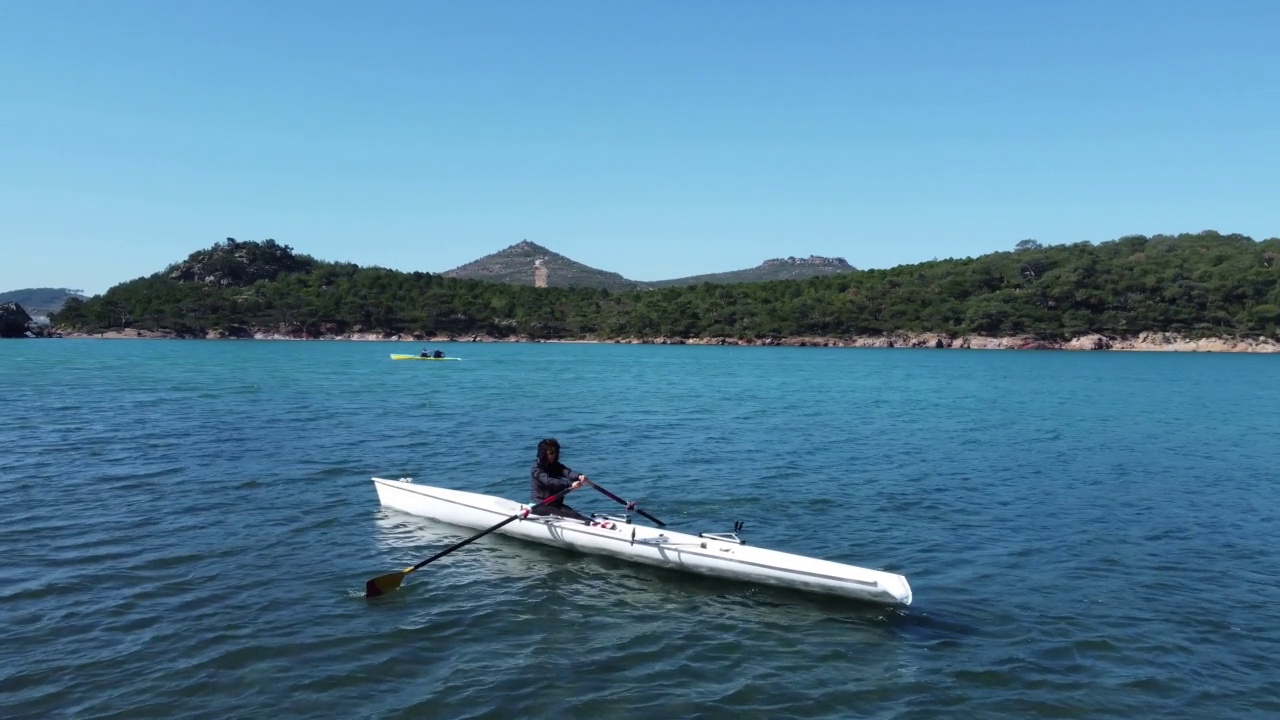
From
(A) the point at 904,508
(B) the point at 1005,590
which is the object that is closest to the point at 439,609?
(B) the point at 1005,590

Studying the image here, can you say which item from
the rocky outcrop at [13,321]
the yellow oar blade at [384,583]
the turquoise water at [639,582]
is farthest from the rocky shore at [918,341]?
the yellow oar blade at [384,583]

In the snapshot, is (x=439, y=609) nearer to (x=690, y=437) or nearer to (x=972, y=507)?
(x=972, y=507)

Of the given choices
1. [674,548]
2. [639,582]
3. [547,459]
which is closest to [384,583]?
[547,459]

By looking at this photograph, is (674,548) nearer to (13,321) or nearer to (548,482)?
(548,482)

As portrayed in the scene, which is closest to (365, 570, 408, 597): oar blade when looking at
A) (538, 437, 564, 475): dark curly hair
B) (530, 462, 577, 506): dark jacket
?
(530, 462, 577, 506): dark jacket

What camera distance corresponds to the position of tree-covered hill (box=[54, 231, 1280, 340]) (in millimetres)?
133875

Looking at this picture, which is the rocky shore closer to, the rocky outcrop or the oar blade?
the rocky outcrop

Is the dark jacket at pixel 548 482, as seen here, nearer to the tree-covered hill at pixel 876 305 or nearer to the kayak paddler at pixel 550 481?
the kayak paddler at pixel 550 481

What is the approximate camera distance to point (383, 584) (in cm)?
1262

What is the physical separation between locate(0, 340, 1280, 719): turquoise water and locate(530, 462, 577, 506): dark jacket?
39.4 inches

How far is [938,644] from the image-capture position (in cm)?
1088

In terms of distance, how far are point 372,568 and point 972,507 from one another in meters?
13.0

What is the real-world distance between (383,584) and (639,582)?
12.9 feet

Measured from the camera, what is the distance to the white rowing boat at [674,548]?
11945 millimetres
